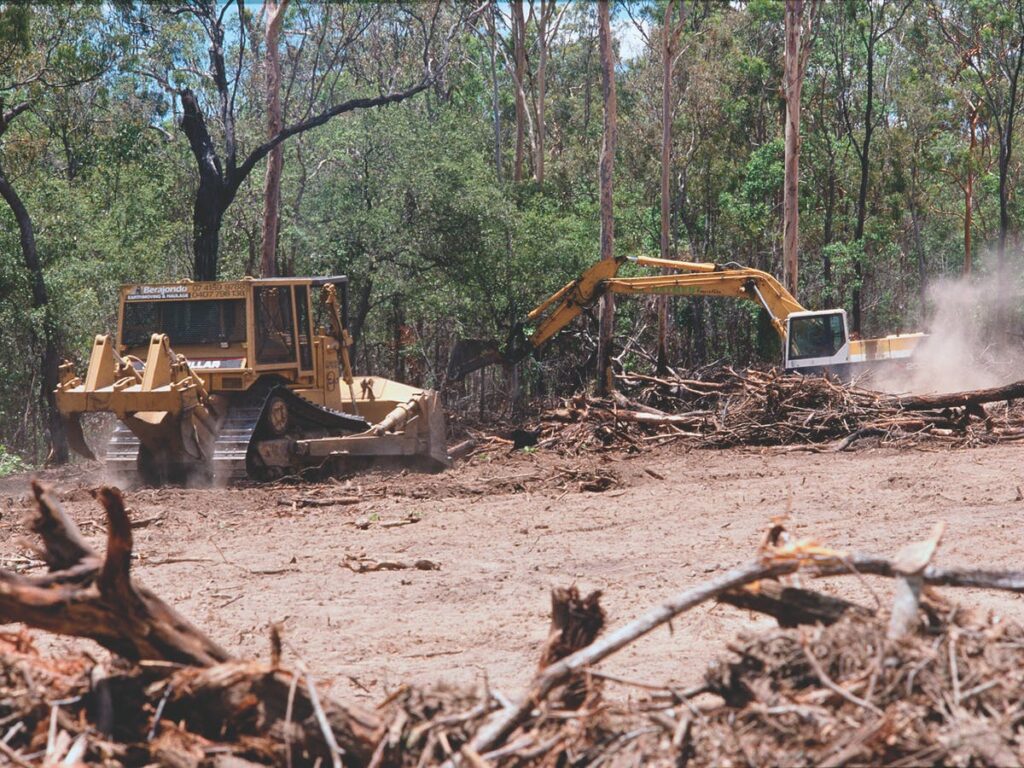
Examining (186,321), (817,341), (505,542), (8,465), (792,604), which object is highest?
(186,321)

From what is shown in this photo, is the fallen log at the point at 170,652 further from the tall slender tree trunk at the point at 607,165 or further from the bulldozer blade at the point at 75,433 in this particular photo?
the tall slender tree trunk at the point at 607,165

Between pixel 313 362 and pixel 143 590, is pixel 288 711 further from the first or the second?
pixel 313 362

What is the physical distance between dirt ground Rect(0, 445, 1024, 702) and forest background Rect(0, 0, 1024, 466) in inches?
294

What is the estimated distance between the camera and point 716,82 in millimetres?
39000

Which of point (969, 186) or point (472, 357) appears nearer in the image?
point (472, 357)

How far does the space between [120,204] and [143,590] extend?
24.7m

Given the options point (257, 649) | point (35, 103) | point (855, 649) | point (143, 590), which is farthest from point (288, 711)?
point (35, 103)

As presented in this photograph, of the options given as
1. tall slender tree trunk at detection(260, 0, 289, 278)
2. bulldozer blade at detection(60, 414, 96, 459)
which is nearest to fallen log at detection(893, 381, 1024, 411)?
bulldozer blade at detection(60, 414, 96, 459)

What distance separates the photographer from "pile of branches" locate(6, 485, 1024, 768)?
389cm

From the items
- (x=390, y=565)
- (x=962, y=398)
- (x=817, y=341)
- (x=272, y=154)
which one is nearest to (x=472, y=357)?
(x=272, y=154)

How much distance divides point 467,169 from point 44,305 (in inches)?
440

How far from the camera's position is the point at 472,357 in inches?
920

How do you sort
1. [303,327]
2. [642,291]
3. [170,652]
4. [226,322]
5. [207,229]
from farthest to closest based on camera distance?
[207,229] → [642,291] → [303,327] → [226,322] → [170,652]

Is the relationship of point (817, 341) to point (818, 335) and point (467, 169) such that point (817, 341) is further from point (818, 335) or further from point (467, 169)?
point (467, 169)
